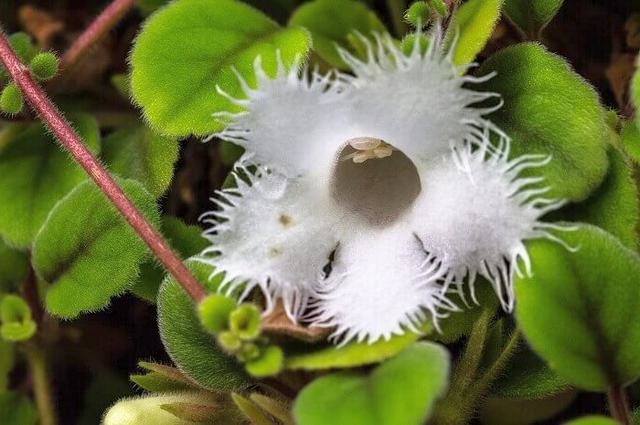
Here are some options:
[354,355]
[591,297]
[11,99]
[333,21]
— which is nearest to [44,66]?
[11,99]

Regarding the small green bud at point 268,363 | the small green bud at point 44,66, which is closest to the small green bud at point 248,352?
the small green bud at point 268,363

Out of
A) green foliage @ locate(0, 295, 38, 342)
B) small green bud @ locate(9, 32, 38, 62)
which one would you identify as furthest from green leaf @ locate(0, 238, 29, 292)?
small green bud @ locate(9, 32, 38, 62)

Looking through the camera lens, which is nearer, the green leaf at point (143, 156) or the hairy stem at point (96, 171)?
the hairy stem at point (96, 171)

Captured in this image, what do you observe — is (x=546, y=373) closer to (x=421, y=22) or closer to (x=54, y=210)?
(x=421, y=22)

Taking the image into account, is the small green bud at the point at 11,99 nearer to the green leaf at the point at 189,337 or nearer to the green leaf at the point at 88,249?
the green leaf at the point at 88,249

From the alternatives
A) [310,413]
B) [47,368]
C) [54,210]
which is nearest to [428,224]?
[310,413]
